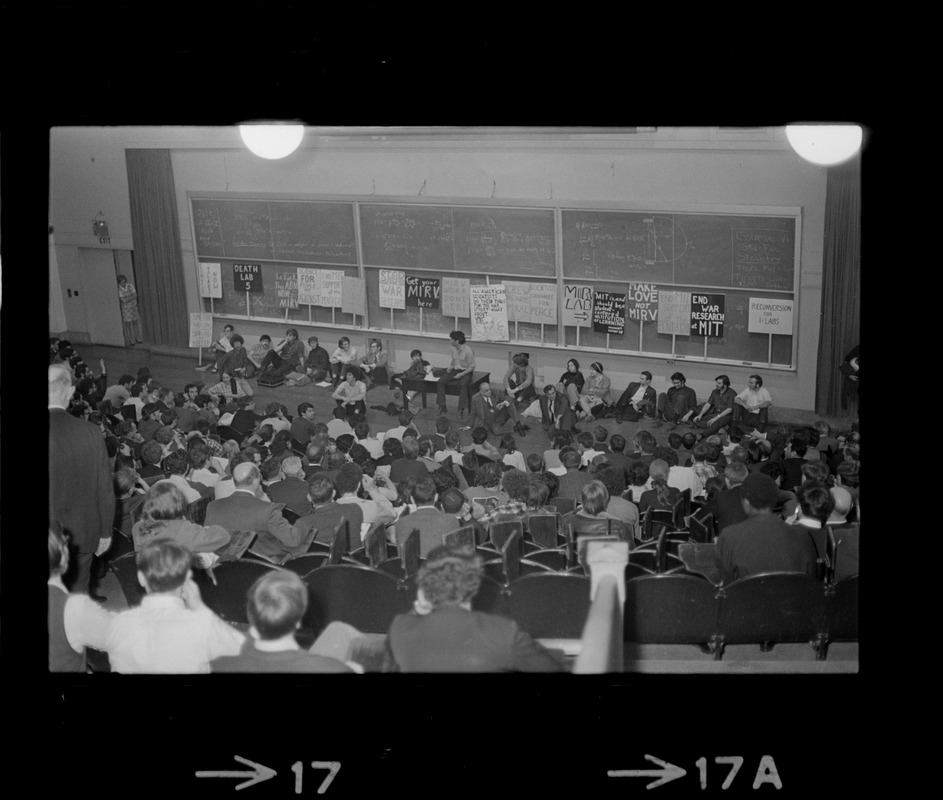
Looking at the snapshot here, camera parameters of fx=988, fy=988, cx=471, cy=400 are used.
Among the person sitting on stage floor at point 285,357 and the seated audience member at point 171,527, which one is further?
the person sitting on stage floor at point 285,357

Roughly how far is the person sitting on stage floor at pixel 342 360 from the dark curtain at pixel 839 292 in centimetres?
296

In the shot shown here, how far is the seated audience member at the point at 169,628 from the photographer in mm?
3924

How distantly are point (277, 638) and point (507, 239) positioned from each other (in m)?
4.07

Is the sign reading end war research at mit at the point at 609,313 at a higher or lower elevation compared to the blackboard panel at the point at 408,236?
lower

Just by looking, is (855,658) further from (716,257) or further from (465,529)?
(716,257)

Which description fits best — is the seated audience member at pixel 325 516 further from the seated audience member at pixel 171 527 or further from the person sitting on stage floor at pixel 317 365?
the person sitting on stage floor at pixel 317 365

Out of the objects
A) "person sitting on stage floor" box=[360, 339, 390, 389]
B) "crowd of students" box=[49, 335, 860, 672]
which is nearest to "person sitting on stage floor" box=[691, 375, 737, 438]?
"crowd of students" box=[49, 335, 860, 672]

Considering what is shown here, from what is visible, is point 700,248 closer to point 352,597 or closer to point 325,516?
point 325,516

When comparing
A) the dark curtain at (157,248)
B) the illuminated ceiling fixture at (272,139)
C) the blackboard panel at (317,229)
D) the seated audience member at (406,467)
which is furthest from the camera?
the blackboard panel at (317,229)

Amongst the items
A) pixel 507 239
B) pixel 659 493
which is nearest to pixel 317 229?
pixel 507 239

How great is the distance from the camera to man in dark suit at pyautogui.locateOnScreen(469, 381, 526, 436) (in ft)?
19.3

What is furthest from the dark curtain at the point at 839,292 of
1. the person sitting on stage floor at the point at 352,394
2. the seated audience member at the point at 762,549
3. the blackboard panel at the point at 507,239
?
the person sitting on stage floor at the point at 352,394

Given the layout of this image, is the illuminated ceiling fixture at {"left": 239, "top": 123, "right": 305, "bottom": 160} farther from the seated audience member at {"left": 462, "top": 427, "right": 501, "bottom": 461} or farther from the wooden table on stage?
the seated audience member at {"left": 462, "top": 427, "right": 501, "bottom": 461}

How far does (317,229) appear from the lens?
6934 millimetres
